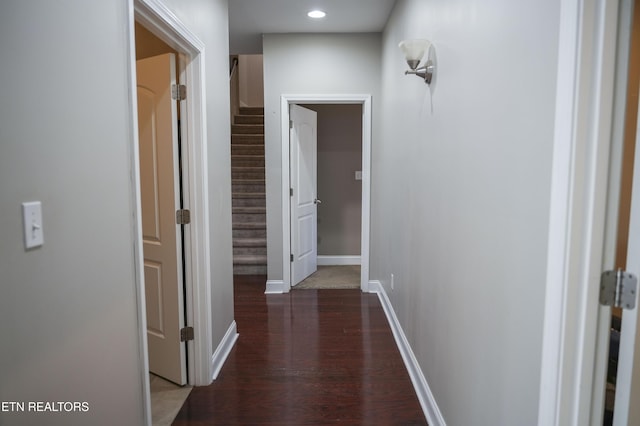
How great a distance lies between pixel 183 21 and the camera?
209cm

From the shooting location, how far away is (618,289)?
3.15ft

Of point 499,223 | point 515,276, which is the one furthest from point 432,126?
point 515,276

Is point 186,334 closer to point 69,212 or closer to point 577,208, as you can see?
point 69,212

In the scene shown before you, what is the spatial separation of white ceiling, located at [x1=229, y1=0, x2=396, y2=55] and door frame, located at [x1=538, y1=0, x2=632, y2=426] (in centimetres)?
274

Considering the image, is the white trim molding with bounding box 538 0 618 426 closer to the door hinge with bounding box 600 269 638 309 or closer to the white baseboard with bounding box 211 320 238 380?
the door hinge with bounding box 600 269 638 309

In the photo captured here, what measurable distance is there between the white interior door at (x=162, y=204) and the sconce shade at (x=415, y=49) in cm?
132

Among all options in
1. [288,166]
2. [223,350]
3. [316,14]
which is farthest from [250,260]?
[316,14]

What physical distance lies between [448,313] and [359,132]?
3913 millimetres

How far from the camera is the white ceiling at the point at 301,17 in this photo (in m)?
3.37

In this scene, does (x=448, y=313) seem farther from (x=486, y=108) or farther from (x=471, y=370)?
(x=486, y=108)

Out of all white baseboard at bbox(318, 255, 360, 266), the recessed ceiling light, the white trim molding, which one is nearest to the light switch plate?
the white trim molding

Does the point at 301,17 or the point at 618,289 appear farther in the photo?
the point at 301,17

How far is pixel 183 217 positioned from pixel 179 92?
2.38ft

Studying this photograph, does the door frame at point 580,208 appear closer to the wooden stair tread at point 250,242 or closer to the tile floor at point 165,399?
the tile floor at point 165,399
